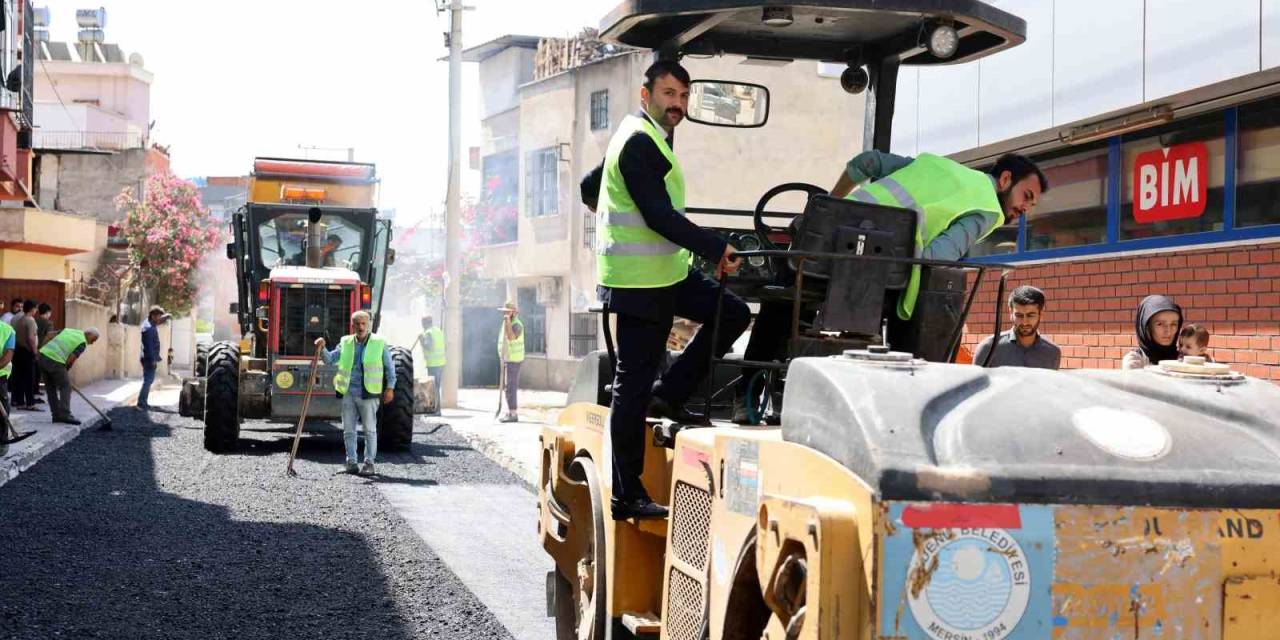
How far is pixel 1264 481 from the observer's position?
3.11m

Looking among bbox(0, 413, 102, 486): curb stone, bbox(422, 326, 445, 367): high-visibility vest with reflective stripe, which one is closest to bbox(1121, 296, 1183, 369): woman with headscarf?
bbox(0, 413, 102, 486): curb stone

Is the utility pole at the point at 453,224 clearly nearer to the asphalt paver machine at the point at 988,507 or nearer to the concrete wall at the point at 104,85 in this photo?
the asphalt paver machine at the point at 988,507

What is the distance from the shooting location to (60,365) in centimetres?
2073

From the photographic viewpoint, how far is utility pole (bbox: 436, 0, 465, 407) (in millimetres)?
25312

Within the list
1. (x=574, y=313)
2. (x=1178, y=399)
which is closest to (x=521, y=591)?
(x=1178, y=399)

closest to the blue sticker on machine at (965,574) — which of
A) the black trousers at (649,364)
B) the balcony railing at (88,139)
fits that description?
the black trousers at (649,364)

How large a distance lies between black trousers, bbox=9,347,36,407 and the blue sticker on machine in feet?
75.2

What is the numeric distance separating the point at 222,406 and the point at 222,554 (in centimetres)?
769

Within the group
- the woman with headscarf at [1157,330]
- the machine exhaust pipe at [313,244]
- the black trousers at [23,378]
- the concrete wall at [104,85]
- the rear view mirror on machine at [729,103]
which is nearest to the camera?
the rear view mirror on machine at [729,103]

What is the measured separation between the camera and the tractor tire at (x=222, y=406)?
56.6 ft

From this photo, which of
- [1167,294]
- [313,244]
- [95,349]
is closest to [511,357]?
[313,244]

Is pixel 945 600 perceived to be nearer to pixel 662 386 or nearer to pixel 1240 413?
pixel 1240 413

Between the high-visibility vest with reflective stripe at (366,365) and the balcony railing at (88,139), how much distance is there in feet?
164

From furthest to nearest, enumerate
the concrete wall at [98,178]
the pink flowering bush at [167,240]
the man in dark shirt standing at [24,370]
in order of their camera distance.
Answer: the concrete wall at [98,178]
the pink flowering bush at [167,240]
the man in dark shirt standing at [24,370]
